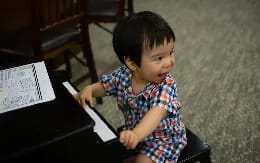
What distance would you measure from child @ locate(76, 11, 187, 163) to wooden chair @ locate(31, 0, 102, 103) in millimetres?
636

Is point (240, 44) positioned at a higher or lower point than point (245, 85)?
higher

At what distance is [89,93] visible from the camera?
0.93 meters

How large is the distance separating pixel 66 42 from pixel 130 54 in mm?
935

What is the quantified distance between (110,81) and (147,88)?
15cm

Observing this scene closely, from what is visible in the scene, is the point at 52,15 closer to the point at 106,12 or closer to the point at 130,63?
the point at 106,12

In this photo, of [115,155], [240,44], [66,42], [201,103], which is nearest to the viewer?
[115,155]

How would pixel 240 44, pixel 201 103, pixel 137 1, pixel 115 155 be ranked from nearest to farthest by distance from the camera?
pixel 115 155 < pixel 201 103 < pixel 240 44 < pixel 137 1

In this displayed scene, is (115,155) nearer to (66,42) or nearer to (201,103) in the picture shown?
(66,42)

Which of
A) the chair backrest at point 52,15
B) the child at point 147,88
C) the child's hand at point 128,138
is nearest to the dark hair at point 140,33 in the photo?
the child at point 147,88

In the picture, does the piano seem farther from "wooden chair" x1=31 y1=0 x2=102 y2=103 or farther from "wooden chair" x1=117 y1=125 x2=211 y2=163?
"wooden chair" x1=31 y1=0 x2=102 y2=103

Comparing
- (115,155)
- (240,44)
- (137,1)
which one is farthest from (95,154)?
(137,1)

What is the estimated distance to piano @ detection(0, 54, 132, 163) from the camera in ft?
1.90

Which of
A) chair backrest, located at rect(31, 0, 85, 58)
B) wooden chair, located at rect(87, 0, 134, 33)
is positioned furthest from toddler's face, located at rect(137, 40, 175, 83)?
wooden chair, located at rect(87, 0, 134, 33)

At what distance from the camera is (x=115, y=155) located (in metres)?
0.73
